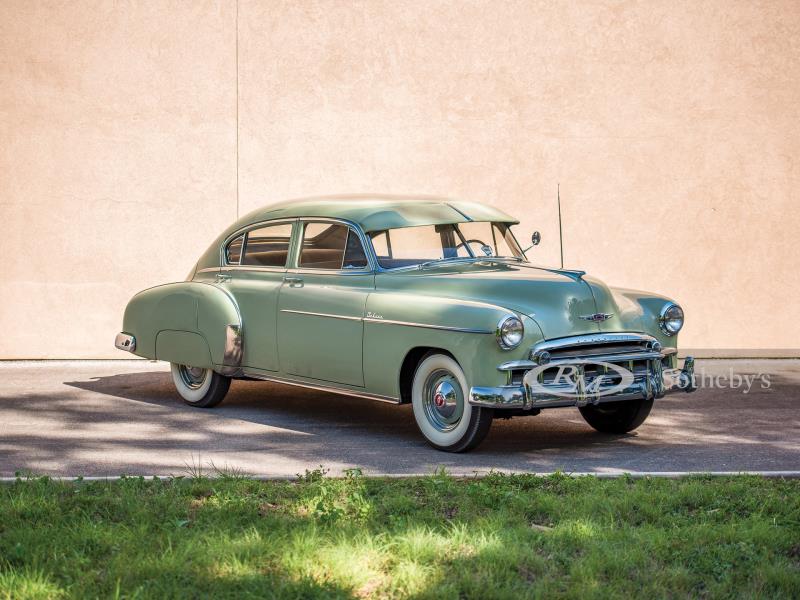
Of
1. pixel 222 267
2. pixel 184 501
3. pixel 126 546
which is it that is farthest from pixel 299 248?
pixel 126 546

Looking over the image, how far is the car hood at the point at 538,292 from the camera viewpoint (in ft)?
23.7

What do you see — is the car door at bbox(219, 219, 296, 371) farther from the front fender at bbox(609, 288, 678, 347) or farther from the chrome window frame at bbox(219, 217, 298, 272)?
the front fender at bbox(609, 288, 678, 347)

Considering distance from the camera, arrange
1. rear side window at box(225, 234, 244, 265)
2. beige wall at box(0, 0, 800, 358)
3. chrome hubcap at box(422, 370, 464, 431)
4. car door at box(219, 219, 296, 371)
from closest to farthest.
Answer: chrome hubcap at box(422, 370, 464, 431) < car door at box(219, 219, 296, 371) < rear side window at box(225, 234, 244, 265) < beige wall at box(0, 0, 800, 358)

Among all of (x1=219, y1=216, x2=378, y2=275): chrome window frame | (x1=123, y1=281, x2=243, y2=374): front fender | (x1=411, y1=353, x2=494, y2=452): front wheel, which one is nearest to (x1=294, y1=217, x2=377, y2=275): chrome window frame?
(x1=219, y1=216, x2=378, y2=275): chrome window frame

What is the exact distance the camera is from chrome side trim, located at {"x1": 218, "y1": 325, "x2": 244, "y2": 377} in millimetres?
8805

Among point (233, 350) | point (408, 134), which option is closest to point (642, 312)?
point (233, 350)

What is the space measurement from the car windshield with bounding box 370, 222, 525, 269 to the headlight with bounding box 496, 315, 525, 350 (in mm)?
1230

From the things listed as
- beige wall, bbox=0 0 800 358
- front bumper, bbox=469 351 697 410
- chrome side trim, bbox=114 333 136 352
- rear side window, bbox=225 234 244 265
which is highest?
beige wall, bbox=0 0 800 358

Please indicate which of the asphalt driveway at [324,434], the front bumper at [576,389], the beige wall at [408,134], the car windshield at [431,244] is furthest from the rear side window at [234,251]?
the beige wall at [408,134]

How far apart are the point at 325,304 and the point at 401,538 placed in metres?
3.37

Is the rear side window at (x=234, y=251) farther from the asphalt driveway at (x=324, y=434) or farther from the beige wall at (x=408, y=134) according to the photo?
the beige wall at (x=408, y=134)

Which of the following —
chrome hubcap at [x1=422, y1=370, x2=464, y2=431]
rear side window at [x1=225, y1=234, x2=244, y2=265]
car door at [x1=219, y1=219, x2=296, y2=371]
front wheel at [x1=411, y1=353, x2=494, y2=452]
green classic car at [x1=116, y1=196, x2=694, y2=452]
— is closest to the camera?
green classic car at [x1=116, y1=196, x2=694, y2=452]

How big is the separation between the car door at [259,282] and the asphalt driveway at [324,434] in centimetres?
55

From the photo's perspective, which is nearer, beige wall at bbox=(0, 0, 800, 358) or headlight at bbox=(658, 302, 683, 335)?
headlight at bbox=(658, 302, 683, 335)
